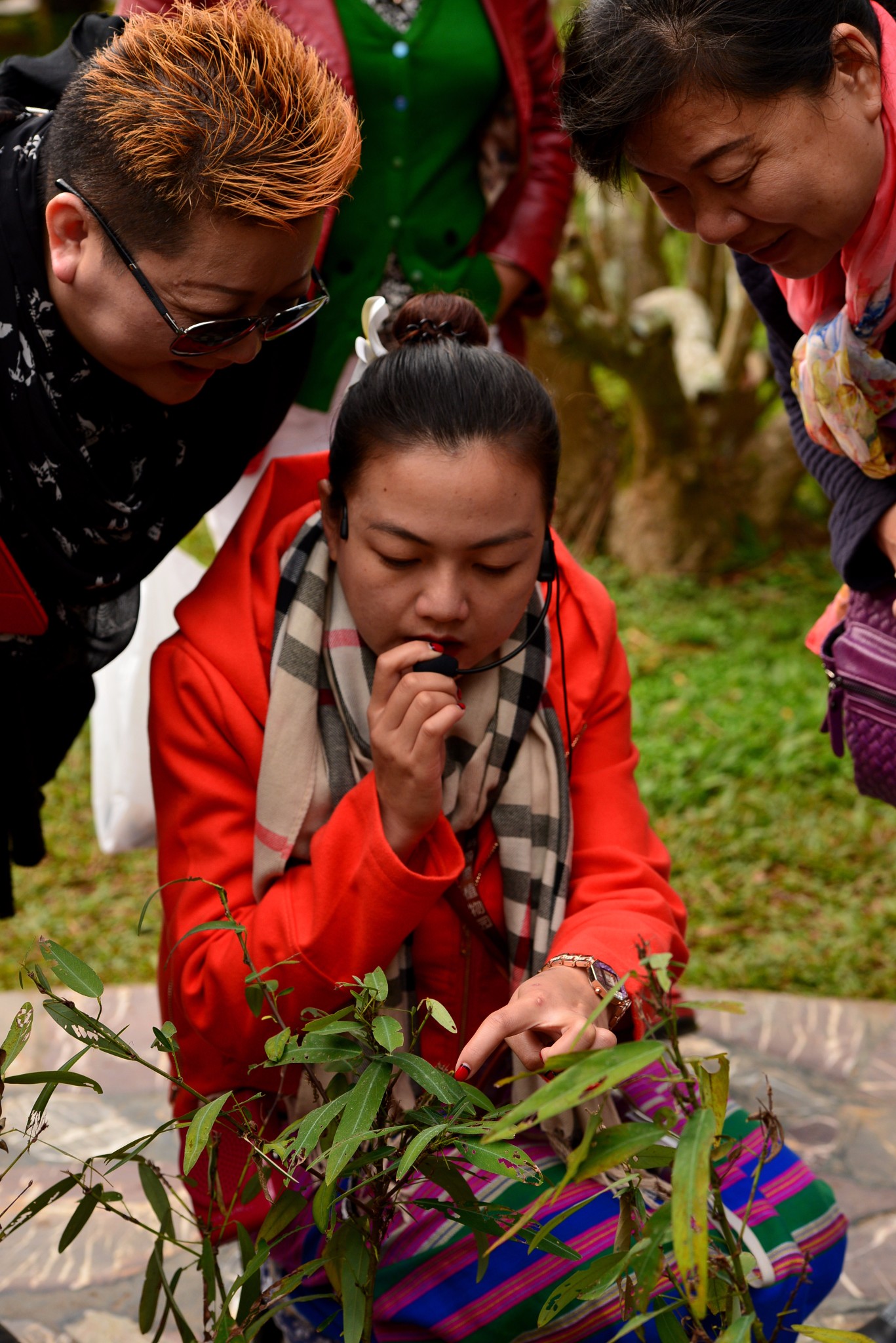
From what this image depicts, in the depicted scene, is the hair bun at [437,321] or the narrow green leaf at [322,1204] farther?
the hair bun at [437,321]

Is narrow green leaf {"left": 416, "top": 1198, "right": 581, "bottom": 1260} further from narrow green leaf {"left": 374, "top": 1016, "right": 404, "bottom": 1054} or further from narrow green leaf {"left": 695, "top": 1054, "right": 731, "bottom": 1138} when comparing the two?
narrow green leaf {"left": 695, "top": 1054, "right": 731, "bottom": 1138}

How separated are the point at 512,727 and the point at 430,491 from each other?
0.40 m

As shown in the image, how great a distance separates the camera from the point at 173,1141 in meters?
2.92

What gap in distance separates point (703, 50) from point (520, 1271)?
5.31 feet

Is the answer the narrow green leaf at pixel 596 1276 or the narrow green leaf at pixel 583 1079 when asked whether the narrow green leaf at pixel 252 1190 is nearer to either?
the narrow green leaf at pixel 596 1276

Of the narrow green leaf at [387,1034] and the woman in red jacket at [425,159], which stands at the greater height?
the woman in red jacket at [425,159]

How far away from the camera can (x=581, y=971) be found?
180cm

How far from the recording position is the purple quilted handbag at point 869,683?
2.10 m

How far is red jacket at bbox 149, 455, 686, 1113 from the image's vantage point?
184 cm

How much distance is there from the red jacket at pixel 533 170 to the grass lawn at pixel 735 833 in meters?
1.92

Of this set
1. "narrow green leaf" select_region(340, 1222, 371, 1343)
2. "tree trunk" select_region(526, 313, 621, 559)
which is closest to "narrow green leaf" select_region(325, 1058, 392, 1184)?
"narrow green leaf" select_region(340, 1222, 371, 1343)

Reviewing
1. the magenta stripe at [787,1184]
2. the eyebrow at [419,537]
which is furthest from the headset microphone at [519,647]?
the magenta stripe at [787,1184]

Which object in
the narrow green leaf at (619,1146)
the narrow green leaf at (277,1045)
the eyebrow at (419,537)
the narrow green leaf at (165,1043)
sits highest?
the narrow green leaf at (619,1146)

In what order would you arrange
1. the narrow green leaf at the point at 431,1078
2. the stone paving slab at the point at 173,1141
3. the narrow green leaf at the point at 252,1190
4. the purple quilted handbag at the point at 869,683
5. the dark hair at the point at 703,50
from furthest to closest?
1. the stone paving slab at the point at 173,1141
2. the purple quilted handbag at the point at 869,683
3. the dark hair at the point at 703,50
4. the narrow green leaf at the point at 252,1190
5. the narrow green leaf at the point at 431,1078
